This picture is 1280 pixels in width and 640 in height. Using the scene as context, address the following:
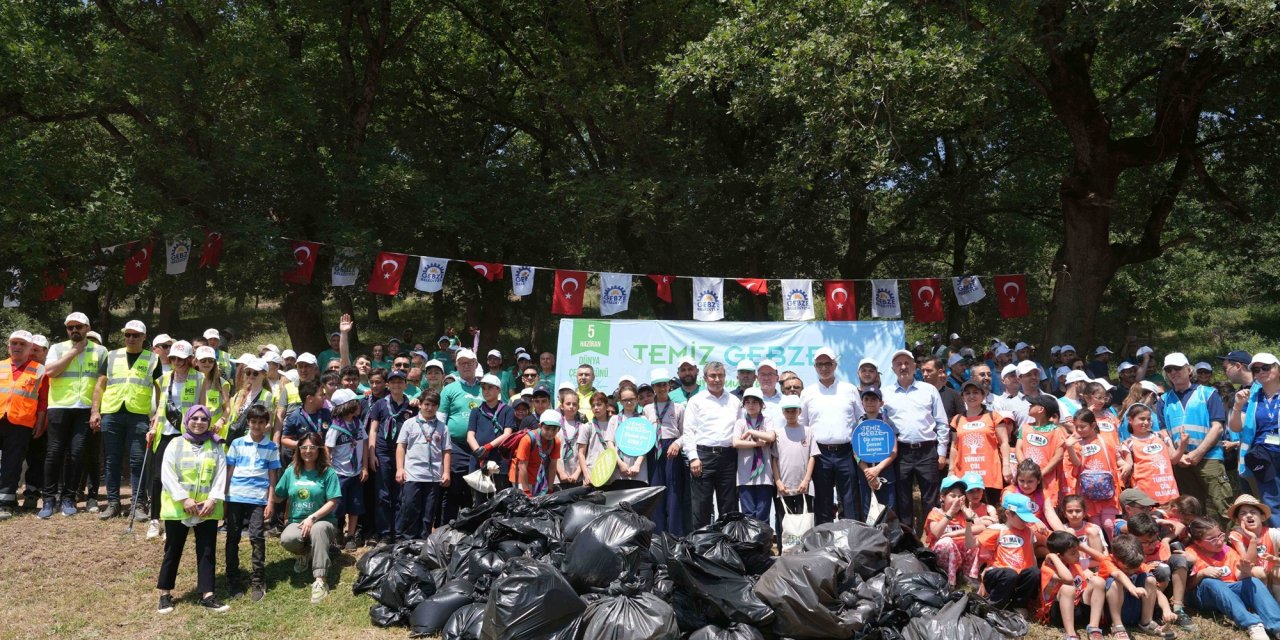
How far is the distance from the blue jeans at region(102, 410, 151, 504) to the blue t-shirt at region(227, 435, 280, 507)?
2061mm

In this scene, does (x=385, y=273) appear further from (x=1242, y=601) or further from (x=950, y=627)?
(x=1242, y=601)

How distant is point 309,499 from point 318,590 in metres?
0.82

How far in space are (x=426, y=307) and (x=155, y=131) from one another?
18.5 m

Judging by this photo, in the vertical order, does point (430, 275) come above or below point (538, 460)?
above

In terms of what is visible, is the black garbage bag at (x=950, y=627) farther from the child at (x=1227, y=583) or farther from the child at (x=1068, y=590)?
the child at (x=1227, y=583)

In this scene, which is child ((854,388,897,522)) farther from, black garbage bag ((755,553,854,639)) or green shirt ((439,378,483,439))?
green shirt ((439,378,483,439))

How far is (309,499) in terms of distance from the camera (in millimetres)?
7109

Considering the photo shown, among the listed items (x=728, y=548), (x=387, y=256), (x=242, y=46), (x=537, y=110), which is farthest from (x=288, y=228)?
(x=728, y=548)

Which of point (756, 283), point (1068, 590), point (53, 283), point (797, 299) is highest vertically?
point (756, 283)

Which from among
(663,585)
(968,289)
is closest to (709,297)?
(968,289)

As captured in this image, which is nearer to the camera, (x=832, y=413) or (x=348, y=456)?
(x=832, y=413)

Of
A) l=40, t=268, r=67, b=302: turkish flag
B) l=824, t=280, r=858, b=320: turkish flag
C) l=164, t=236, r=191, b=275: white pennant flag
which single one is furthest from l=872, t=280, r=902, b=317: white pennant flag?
l=40, t=268, r=67, b=302: turkish flag

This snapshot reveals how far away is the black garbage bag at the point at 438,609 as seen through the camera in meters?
5.86

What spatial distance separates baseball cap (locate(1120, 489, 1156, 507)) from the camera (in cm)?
640
